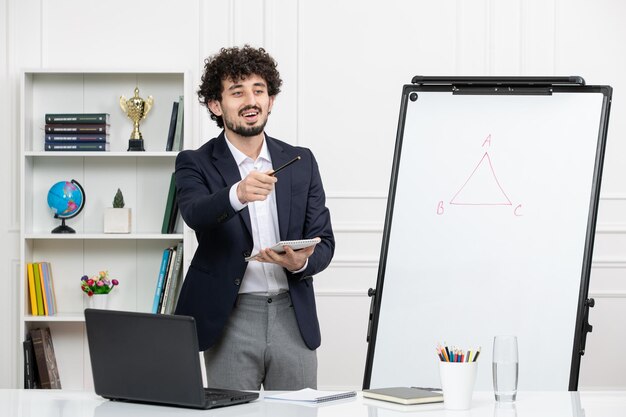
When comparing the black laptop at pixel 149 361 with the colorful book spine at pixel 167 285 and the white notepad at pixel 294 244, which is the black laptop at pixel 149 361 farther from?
the colorful book spine at pixel 167 285

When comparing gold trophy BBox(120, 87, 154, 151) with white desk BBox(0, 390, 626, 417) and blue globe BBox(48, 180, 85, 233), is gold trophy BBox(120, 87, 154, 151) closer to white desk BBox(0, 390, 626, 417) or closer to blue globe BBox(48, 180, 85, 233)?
blue globe BBox(48, 180, 85, 233)

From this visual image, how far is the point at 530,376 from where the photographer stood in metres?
2.82

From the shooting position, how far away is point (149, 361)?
183cm

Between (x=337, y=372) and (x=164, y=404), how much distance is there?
2.55m

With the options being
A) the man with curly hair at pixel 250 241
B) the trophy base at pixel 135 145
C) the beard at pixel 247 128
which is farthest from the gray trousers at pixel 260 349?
the trophy base at pixel 135 145

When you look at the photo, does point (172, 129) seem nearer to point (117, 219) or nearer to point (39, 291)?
point (117, 219)

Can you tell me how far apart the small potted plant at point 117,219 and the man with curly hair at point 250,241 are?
1.72 meters

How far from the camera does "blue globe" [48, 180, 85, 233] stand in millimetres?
4289

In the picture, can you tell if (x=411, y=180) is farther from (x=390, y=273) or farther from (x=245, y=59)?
Result: (x=245, y=59)

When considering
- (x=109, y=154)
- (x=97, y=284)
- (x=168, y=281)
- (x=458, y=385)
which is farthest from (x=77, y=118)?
(x=458, y=385)

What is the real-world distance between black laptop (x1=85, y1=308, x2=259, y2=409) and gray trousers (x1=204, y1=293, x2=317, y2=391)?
51 cm

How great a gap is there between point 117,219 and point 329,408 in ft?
8.79

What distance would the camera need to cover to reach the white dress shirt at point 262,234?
2.50 m

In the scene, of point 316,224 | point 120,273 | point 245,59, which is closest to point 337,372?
point 120,273
